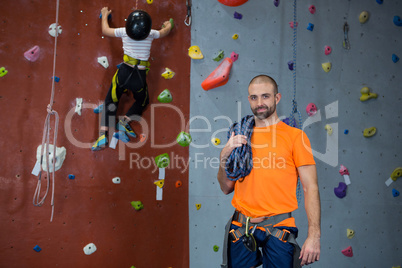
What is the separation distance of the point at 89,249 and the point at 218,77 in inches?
63.1

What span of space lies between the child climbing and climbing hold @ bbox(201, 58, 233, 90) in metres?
0.50

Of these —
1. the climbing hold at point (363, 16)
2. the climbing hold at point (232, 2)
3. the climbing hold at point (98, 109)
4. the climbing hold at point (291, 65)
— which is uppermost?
the climbing hold at point (363, 16)

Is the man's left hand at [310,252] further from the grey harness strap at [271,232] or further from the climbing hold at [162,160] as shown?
the climbing hold at [162,160]

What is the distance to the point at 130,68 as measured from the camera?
2576 mm

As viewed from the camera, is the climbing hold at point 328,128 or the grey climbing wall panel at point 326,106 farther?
the climbing hold at point 328,128

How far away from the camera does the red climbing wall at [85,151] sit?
2520 millimetres

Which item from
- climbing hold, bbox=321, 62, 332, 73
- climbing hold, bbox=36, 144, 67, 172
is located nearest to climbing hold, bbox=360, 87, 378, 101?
climbing hold, bbox=321, 62, 332, 73

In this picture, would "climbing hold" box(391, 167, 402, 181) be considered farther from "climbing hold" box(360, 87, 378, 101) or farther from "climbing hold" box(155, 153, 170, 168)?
"climbing hold" box(155, 153, 170, 168)

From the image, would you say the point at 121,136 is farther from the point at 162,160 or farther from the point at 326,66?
the point at 326,66

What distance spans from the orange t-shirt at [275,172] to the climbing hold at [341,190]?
152cm

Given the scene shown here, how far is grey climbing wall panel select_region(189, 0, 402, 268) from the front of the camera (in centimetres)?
295

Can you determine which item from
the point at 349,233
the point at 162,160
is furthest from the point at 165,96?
the point at 349,233

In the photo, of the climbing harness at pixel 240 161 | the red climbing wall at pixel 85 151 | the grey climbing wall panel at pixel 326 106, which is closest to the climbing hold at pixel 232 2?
the grey climbing wall panel at pixel 326 106

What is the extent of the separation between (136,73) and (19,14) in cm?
92
